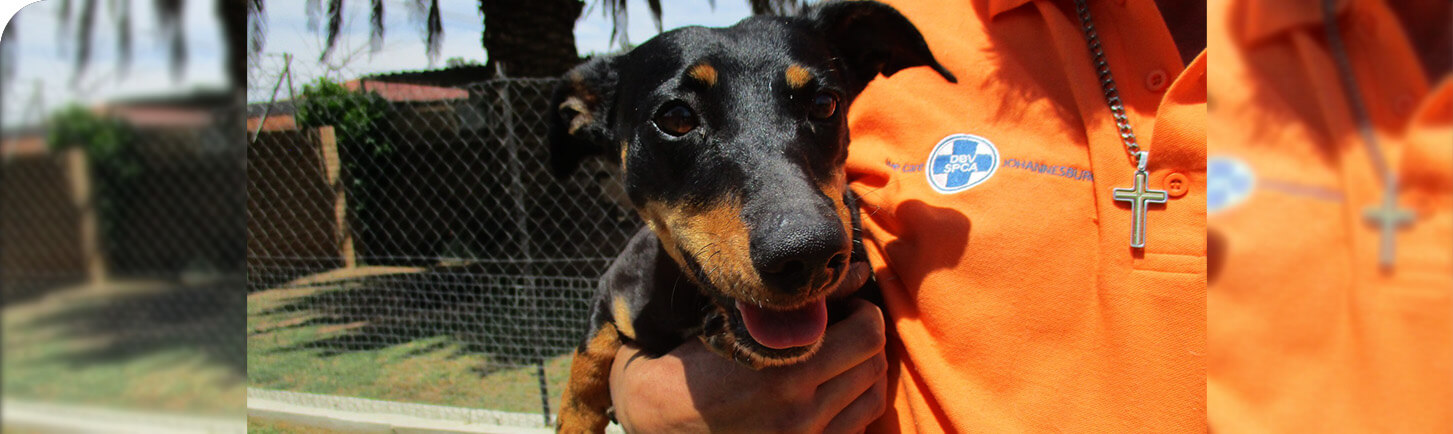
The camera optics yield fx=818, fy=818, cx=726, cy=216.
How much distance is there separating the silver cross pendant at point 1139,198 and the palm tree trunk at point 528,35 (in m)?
6.87

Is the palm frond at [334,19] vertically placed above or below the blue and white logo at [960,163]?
above

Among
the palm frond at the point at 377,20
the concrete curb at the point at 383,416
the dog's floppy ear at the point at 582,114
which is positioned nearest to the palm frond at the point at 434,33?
the palm frond at the point at 377,20

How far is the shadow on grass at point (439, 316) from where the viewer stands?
255 inches

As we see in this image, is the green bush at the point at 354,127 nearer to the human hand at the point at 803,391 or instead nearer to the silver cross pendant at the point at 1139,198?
the human hand at the point at 803,391

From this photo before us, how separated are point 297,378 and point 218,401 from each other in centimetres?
683

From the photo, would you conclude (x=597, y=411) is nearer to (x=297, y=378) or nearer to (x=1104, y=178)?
(x=1104, y=178)

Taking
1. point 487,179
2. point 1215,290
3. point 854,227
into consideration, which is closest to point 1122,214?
point 854,227

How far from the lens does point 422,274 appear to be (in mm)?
7871

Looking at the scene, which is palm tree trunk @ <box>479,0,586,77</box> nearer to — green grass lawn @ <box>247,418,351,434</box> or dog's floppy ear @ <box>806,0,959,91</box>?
green grass lawn @ <box>247,418,351,434</box>

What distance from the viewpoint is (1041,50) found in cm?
165

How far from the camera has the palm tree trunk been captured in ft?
25.3

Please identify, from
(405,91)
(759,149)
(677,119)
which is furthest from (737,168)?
(405,91)

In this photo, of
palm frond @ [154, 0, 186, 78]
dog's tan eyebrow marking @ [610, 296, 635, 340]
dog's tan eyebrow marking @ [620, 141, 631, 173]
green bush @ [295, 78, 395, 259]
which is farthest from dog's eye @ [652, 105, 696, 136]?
green bush @ [295, 78, 395, 259]

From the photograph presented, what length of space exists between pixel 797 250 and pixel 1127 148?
602 millimetres
